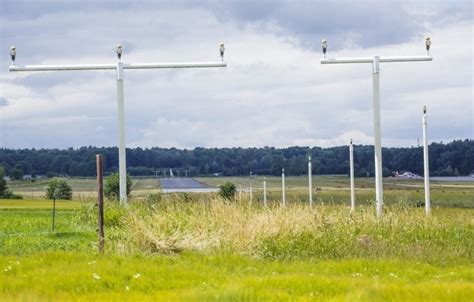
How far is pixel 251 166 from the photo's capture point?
69.6m

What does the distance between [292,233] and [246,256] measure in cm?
161

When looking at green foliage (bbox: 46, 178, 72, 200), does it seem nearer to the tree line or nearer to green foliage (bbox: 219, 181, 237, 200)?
the tree line

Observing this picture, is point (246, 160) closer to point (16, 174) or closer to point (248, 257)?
point (16, 174)

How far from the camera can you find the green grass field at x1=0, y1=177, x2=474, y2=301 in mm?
11414

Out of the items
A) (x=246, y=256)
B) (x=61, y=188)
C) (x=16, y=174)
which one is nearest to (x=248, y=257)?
(x=246, y=256)

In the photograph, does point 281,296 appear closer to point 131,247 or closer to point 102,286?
point 102,286

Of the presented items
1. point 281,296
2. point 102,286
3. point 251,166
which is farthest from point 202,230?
point 251,166

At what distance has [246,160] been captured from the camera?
229 feet

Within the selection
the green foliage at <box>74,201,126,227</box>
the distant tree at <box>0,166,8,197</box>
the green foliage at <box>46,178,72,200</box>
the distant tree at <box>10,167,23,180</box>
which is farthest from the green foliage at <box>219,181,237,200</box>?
the distant tree at <box>10,167,23,180</box>

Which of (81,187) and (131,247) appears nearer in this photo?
(131,247)

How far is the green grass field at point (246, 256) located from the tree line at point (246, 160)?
123ft

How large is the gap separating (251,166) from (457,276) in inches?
2192

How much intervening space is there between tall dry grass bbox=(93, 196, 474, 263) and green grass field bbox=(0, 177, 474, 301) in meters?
0.03

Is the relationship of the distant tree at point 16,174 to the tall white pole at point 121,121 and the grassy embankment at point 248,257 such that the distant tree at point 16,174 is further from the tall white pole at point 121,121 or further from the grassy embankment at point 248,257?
the grassy embankment at point 248,257
